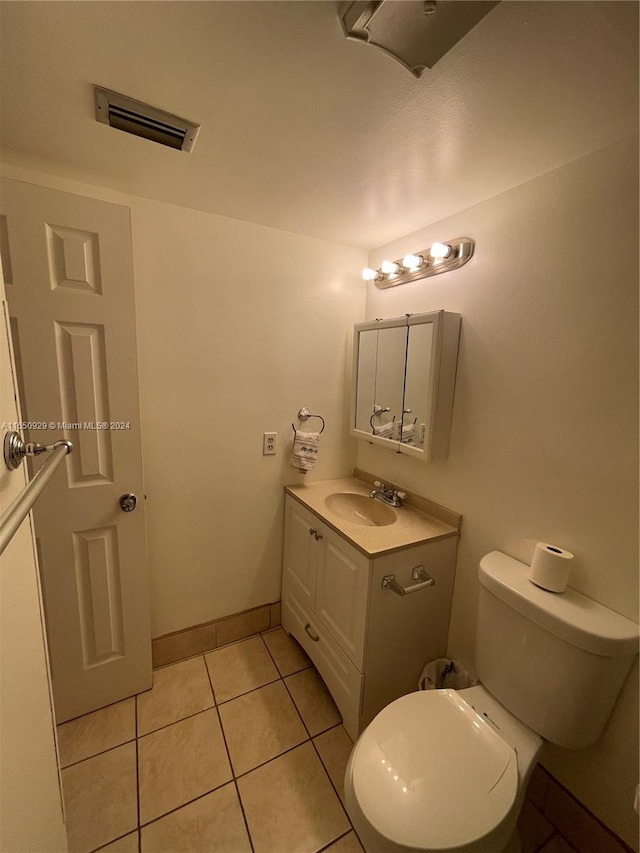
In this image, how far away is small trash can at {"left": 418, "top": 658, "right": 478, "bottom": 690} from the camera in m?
1.41

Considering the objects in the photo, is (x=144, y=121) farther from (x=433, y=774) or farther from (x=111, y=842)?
(x=111, y=842)

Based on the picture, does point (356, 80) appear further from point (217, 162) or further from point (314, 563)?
point (314, 563)

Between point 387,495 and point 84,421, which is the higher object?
point 84,421

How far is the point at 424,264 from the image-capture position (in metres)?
1.54

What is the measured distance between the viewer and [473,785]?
881 mm

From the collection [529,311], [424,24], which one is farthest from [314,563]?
[424,24]

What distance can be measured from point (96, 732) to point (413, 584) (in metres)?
1.42

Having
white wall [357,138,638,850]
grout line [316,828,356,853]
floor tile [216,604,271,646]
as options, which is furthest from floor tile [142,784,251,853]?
white wall [357,138,638,850]

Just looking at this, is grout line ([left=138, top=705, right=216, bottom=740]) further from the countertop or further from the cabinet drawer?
the countertop

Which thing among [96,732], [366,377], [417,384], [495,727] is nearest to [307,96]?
[417,384]

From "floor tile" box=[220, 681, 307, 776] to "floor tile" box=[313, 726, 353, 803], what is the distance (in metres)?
0.08

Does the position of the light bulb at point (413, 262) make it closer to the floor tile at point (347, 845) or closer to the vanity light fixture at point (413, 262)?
the vanity light fixture at point (413, 262)

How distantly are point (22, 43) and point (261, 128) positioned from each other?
1.75 feet

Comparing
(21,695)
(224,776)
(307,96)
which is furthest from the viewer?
(224,776)
